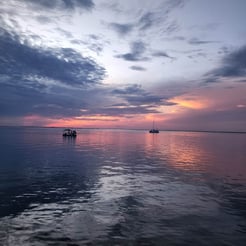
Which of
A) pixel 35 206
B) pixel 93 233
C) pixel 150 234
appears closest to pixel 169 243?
pixel 150 234

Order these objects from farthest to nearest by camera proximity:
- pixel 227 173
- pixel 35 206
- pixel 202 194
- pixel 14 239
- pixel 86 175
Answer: pixel 227 173 < pixel 86 175 < pixel 202 194 < pixel 35 206 < pixel 14 239

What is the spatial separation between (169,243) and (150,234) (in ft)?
4.91

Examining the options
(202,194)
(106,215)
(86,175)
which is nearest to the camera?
(106,215)

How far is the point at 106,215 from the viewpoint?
1861 cm

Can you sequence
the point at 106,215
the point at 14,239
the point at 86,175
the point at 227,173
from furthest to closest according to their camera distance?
1. the point at 227,173
2. the point at 86,175
3. the point at 106,215
4. the point at 14,239

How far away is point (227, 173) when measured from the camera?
38719 mm

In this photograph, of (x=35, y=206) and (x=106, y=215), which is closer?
(x=106, y=215)

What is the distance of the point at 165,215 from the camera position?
1894 centimetres

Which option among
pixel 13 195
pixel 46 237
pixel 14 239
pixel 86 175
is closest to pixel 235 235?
pixel 46 237

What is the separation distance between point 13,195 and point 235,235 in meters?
18.6

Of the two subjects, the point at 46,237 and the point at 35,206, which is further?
the point at 35,206

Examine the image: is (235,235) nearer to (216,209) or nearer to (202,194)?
(216,209)

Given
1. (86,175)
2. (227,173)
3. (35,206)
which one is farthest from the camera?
(227,173)

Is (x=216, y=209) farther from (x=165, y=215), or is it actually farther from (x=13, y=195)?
(x=13, y=195)
